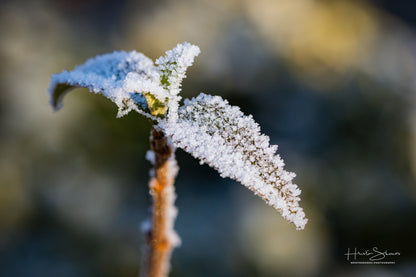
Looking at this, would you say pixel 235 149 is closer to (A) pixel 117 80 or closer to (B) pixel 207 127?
(B) pixel 207 127

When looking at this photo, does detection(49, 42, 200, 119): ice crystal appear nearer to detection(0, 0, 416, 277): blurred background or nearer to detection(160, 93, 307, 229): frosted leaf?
detection(160, 93, 307, 229): frosted leaf

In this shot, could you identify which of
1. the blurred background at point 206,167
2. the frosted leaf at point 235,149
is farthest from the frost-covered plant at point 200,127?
the blurred background at point 206,167

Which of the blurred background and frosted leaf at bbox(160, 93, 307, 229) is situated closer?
frosted leaf at bbox(160, 93, 307, 229)

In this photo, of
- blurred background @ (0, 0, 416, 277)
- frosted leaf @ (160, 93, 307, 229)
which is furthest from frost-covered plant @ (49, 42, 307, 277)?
blurred background @ (0, 0, 416, 277)

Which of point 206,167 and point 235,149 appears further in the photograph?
point 206,167

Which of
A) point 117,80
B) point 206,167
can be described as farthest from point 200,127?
point 206,167

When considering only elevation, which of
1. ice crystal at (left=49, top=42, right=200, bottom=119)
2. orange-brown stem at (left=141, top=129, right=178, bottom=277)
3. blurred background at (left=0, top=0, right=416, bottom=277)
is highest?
blurred background at (left=0, top=0, right=416, bottom=277)

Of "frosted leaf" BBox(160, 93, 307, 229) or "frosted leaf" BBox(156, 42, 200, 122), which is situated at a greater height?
"frosted leaf" BBox(156, 42, 200, 122)
